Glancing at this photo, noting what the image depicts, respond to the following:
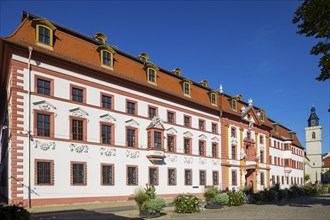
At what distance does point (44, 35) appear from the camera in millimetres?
24375

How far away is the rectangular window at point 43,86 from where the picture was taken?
2376 centimetres

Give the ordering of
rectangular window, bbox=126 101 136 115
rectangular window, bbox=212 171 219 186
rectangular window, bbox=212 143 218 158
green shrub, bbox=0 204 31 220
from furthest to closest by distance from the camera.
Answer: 1. rectangular window, bbox=212 143 218 158
2. rectangular window, bbox=212 171 219 186
3. rectangular window, bbox=126 101 136 115
4. green shrub, bbox=0 204 31 220

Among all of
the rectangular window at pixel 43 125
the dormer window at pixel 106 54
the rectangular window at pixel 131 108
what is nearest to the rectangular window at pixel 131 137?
the rectangular window at pixel 131 108

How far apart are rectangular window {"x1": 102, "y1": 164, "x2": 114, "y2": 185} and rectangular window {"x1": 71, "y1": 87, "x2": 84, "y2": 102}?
18.7ft

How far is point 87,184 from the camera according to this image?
84.5ft

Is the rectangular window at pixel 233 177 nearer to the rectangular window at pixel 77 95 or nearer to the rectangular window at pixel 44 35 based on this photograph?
the rectangular window at pixel 77 95

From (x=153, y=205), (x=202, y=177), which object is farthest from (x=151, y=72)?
(x=153, y=205)

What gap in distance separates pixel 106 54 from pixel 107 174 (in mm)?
10208

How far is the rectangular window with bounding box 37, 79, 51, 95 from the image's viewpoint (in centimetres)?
2376

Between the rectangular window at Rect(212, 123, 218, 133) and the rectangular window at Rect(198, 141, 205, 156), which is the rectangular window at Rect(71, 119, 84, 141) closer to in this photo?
the rectangular window at Rect(198, 141, 205, 156)

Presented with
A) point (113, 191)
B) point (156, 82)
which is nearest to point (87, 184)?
point (113, 191)

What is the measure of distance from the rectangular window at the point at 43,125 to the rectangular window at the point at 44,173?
6.69 feet

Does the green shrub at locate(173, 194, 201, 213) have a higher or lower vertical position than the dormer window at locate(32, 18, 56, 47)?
lower

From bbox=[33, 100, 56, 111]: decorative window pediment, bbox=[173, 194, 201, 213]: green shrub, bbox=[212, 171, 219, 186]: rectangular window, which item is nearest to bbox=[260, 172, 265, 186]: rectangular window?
bbox=[212, 171, 219, 186]: rectangular window
